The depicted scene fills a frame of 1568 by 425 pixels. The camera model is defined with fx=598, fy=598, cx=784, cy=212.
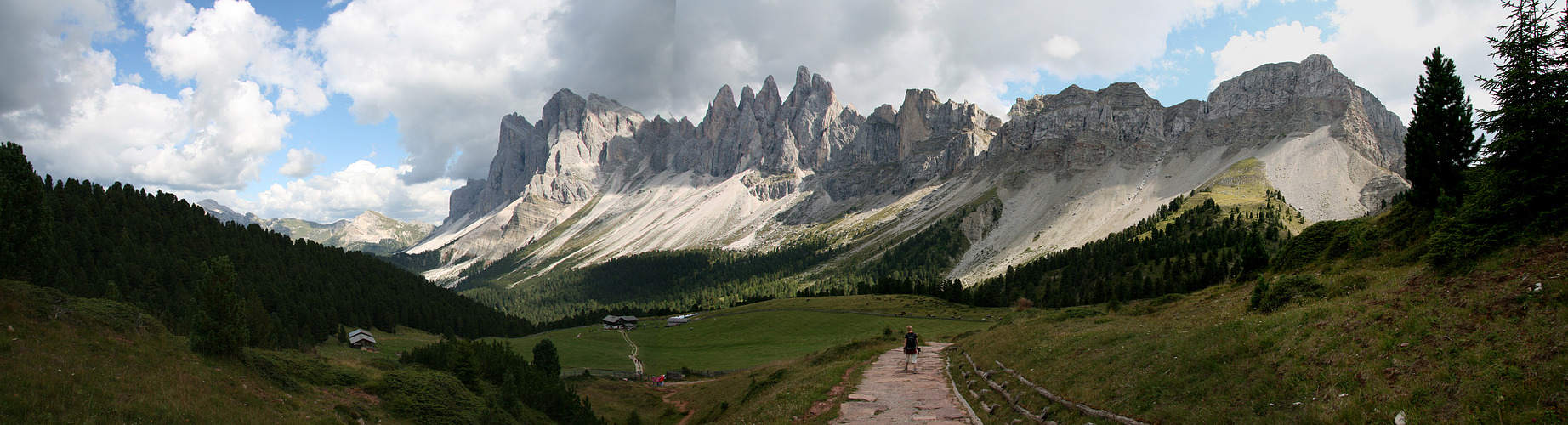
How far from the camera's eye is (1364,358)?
13039 millimetres

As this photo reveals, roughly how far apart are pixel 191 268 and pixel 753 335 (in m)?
83.6

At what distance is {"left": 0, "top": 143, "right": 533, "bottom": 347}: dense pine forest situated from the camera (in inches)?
1383

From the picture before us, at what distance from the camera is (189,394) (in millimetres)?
19844

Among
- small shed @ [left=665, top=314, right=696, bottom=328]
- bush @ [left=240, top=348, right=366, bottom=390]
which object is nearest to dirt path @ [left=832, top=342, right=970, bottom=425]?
bush @ [left=240, top=348, right=366, bottom=390]

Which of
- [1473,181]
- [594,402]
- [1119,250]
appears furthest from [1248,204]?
[594,402]

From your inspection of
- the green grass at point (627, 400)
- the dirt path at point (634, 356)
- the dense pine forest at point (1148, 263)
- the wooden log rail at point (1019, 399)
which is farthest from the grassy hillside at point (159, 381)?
the dense pine forest at point (1148, 263)

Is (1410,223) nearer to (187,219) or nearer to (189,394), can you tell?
(189,394)

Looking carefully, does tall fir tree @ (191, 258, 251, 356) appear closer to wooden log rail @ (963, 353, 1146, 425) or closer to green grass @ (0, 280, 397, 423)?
green grass @ (0, 280, 397, 423)

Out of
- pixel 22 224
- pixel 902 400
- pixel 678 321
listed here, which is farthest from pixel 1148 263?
pixel 22 224

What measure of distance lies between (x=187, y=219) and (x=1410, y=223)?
162m

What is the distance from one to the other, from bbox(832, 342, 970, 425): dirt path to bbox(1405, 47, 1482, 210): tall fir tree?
35.3 m

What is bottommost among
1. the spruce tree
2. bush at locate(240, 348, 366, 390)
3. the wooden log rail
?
the spruce tree

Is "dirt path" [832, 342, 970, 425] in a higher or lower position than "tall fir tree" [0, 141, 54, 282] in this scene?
lower

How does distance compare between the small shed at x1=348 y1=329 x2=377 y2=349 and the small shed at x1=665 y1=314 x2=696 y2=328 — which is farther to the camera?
the small shed at x1=665 y1=314 x2=696 y2=328
